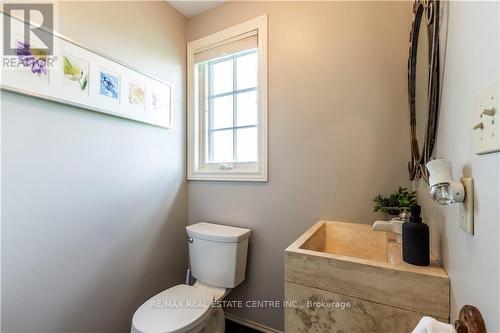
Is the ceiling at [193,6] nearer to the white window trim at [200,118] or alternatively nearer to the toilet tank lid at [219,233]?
the white window trim at [200,118]

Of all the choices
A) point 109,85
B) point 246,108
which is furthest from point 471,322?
point 109,85

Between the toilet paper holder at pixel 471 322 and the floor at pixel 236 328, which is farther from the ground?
the toilet paper holder at pixel 471 322

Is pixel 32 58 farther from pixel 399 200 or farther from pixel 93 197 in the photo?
pixel 399 200

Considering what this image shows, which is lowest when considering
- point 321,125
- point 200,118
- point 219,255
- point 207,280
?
point 207,280

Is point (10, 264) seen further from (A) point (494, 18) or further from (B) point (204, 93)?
(A) point (494, 18)

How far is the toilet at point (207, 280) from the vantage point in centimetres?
116

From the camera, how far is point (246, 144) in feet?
5.61

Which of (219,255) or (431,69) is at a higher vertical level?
(431,69)

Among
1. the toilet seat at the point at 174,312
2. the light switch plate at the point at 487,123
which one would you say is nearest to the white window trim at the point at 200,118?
the toilet seat at the point at 174,312

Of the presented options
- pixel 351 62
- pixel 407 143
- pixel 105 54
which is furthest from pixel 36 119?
pixel 407 143

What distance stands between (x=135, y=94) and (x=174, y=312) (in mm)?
1267

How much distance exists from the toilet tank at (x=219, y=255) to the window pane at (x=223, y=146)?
556mm

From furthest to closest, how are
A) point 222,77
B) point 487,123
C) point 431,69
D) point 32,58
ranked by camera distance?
point 222,77
point 32,58
point 431,69
point 487,123

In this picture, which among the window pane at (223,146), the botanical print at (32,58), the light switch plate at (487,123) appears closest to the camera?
the light switch plate at (487,123)
